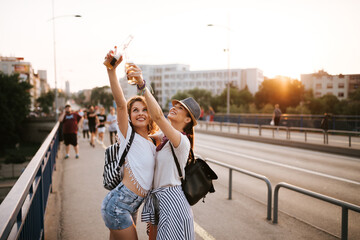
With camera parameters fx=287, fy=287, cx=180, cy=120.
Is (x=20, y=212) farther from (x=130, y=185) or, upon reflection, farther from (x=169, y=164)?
(x=169, y=164)

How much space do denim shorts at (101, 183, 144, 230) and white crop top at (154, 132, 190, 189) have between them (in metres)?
0.24

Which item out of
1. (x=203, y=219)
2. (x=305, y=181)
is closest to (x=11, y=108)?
(x=305, y=181)

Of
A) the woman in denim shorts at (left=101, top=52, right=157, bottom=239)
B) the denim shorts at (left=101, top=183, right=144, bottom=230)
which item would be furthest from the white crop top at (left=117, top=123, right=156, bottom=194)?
the denim shorts at (left=101, top=183, right=144, bottom=230)

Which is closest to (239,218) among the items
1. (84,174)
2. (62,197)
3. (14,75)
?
(62,197)

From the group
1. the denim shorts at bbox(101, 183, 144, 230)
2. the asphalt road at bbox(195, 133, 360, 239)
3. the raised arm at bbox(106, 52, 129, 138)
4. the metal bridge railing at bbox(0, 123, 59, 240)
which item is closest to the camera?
the metal bridge railing at bbox(0, 123, 59, 240)

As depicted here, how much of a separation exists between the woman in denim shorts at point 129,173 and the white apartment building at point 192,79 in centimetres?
10074

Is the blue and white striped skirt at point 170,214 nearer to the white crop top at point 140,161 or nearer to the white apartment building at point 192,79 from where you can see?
the white crop top at point 140,161

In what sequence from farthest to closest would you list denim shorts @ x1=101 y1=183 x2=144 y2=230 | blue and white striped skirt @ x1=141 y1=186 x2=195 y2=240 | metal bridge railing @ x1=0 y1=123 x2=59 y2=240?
denim shorts @ x1=101 y1=183 x2=144 y2=230, blue and white striped skirt @ x1=141 y1=186 x2=195 y2=240, metal bridge railing @ x1=0 y1=123 x2=59 y2=240

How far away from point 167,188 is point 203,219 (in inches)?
105

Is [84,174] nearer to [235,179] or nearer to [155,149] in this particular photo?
[235,179]

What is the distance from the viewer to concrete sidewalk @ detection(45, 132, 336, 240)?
4.15m

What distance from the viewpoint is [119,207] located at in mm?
2336

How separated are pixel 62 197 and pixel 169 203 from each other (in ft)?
14.3

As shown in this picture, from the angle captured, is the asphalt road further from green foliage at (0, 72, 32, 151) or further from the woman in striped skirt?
green foliage at (0, 72, 32, 151)
